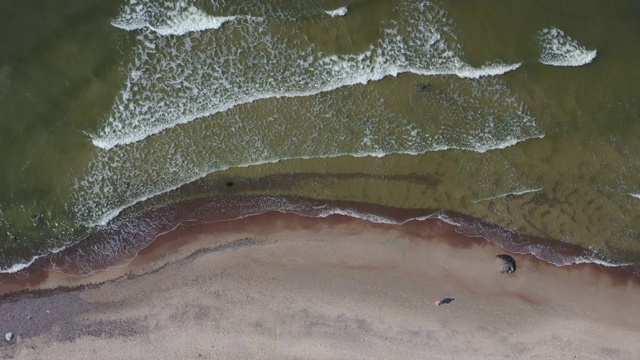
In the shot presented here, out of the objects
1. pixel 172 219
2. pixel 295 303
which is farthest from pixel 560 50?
pixel 172 219

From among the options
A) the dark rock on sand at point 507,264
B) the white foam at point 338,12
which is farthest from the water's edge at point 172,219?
the white foam at point 338,12

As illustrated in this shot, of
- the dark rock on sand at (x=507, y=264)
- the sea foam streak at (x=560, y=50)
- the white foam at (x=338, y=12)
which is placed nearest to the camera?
the white foam at (x=338, y=12)

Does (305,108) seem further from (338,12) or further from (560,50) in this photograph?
(560,50)

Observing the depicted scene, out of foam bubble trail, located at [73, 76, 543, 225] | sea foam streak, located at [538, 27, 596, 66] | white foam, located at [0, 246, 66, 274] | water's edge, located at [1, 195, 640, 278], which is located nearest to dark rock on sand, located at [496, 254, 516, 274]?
water's edge, located at [1, 195, 640, 278]

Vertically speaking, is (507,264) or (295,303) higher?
(507,264)

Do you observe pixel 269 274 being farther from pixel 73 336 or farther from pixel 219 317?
pixel 73 336

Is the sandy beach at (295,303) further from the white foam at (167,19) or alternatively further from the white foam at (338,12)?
the white foam at (338,12)
